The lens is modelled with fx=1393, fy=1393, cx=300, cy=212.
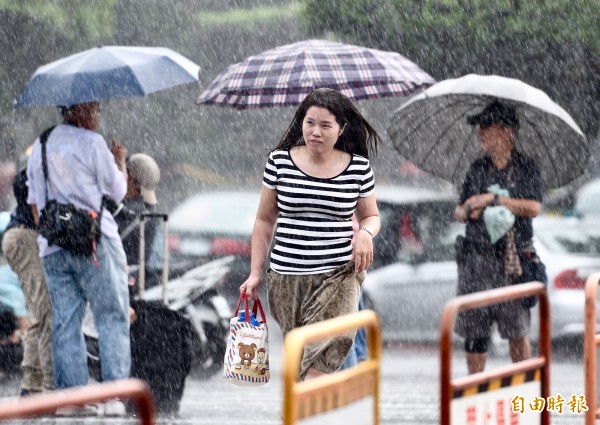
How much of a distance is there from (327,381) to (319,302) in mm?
1894

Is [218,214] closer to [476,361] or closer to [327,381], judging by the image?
[476,361]

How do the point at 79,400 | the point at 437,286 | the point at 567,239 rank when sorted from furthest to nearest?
the point at 567,239, the point at 437,286, the point at 79,400

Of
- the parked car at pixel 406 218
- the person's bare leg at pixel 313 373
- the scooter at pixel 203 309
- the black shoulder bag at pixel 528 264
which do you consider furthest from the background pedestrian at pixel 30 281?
the parked car at pixel 406 218

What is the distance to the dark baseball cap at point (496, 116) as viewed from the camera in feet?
25.3

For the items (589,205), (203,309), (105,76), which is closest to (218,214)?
(203,309)

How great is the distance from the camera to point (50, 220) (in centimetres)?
766

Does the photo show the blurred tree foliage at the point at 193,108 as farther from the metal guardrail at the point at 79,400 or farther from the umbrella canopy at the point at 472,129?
the metal guardrail at the point at 79,400

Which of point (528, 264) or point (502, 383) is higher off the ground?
point (528, 264)

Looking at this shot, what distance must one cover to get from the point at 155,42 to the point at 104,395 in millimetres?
25416

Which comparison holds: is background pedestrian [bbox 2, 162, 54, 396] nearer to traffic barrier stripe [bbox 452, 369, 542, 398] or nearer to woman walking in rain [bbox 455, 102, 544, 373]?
woman walking in rain [bbox 455, 102, 544, 373]

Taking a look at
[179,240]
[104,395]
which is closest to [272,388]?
[179,240]

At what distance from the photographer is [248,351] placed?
6.14m

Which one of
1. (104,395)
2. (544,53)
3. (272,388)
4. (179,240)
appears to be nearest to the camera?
(104,395)

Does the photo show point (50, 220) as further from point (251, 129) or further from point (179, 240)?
point (251, 129)
